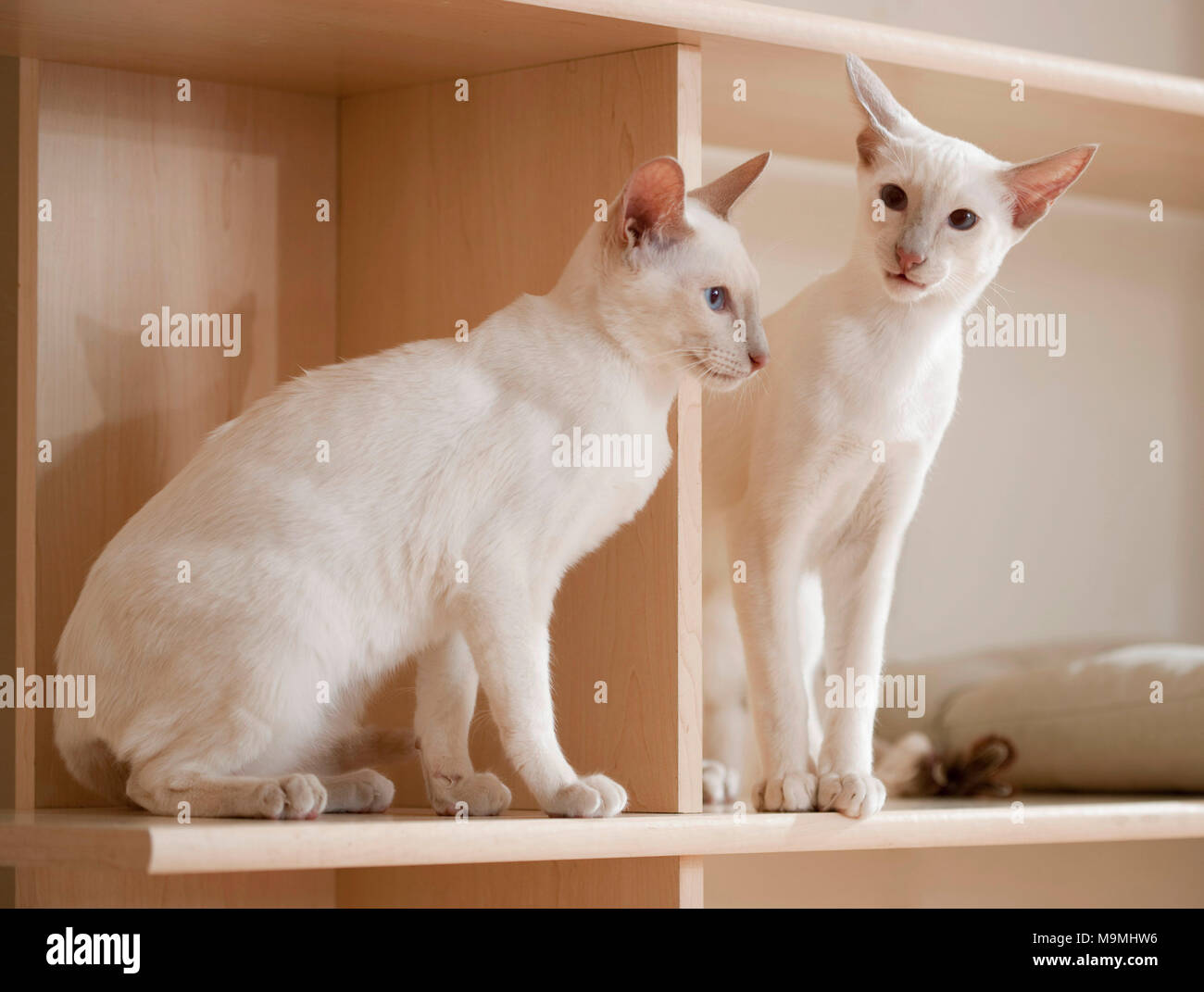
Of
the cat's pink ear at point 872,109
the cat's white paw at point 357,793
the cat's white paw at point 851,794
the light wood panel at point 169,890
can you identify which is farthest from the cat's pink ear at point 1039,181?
the light wood panel at point 169,890

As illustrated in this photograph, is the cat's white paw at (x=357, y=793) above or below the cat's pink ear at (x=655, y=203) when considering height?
below

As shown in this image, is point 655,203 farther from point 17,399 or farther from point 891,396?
point 17,399

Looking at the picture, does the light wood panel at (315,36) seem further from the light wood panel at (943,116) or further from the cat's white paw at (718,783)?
the cat's white paw at (718,783)

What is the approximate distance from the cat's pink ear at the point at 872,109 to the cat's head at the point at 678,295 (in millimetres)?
202

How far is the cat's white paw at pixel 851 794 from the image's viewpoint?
3.98 ft

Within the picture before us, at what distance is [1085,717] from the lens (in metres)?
1.71

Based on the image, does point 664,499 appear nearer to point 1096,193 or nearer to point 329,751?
point 329,751

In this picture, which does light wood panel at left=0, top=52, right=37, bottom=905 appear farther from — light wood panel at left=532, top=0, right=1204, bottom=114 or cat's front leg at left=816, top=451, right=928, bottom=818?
cat's front leg at left=816, top=451, right=928, bottom=818

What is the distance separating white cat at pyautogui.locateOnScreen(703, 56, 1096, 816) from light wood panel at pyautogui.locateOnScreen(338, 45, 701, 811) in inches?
4.1

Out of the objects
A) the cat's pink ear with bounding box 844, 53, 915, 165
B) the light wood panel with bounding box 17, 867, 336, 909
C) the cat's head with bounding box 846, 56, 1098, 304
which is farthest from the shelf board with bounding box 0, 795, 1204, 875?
the cat's pink ear with bounding box 844, 53, 915, 165

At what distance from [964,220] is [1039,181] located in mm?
79

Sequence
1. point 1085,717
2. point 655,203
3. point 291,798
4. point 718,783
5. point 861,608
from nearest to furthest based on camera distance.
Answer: point 291,798, point 655,203, point 861,608, point 718,783, point 1085,717

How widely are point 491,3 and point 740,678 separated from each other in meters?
0.78

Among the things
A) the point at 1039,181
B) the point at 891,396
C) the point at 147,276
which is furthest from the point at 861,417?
the point at 147,276
